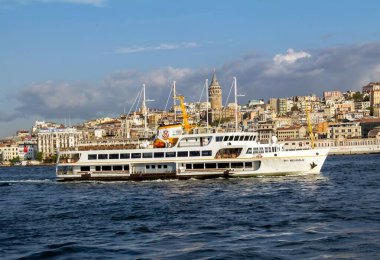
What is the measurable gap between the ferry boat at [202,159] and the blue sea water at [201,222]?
4489 mm

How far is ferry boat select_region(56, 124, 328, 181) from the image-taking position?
49.1 meters

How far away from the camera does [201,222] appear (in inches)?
1063

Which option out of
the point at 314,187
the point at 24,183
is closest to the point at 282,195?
the point at 314,187

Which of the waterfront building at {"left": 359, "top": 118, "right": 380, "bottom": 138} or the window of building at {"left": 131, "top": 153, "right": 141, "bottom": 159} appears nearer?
the window of building at {"left": 131, "top": 153, "right": 141, "bottom": 159}

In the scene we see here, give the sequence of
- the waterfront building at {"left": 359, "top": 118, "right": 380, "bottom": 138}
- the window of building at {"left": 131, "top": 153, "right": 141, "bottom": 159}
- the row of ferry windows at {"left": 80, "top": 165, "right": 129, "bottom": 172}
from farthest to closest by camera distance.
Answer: the waterfront building at {"left": 359, "top": 118, "right": 380, "bottom": 138}, the row of ferry windows at {"left": 80, "top": 165, "right": 129, "bottom": 172}, the window of building at {"left": 131, "top": 153, "right": 141, "bottom": 159}

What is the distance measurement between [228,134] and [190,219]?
21.6m

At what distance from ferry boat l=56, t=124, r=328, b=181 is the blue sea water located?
449 cm

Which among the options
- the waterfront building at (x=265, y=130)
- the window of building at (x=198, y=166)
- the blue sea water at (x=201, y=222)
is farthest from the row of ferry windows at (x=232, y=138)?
the waterfront building at (x=265, y=130)

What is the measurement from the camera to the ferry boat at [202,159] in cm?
4909

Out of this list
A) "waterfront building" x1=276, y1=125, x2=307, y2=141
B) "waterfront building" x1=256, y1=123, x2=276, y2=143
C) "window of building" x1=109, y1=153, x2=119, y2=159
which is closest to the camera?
"window of building" x1=109, y1=153, x2=119, y2=159

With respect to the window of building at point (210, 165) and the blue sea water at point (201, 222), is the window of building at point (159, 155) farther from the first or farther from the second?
the blue sea water at point (201, 222)

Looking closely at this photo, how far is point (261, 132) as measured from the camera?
19475 centimetres

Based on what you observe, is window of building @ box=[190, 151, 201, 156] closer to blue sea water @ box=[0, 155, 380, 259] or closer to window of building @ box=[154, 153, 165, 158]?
window of building @ box=[154, 153, 165, 158]

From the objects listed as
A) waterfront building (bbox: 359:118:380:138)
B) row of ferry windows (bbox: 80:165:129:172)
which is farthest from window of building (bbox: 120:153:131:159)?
waterfront building (bbox: 359:118:380:138)
